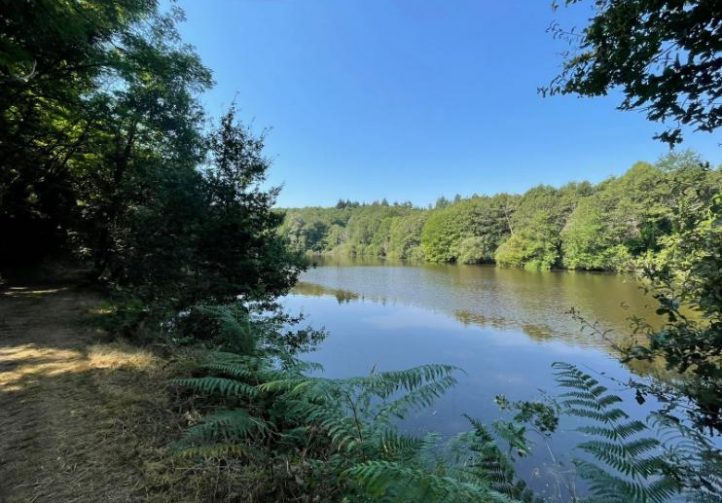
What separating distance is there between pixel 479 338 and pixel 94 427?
1010 centimetres

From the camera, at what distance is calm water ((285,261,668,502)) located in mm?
6152

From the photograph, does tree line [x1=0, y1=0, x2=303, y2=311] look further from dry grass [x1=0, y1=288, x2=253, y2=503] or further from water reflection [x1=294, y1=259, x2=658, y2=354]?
water reflection [x1=294, y1=259, x2=658, y2=354]

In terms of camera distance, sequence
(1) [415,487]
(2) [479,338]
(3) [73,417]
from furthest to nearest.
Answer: (2) [479,338], (3) [73,417], (1) [415,487]

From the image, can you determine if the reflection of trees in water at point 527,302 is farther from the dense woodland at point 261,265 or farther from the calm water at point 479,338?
the dense woodland at point 261,265

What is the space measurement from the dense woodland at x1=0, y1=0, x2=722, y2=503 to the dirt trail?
21 cm

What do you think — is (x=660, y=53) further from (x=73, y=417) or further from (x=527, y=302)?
(x=527, y=302)

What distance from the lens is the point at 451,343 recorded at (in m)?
10.1

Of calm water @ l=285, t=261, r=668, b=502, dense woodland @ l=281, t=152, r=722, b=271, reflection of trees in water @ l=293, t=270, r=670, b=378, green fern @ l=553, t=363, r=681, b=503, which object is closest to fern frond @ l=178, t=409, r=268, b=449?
green fern @ l=553, t=363, r=681, b=503

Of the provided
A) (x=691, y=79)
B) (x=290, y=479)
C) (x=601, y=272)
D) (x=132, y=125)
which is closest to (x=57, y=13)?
(x=132, y=125)

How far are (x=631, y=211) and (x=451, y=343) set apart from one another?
23352 millimetres

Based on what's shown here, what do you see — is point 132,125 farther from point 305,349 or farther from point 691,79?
point 691,79

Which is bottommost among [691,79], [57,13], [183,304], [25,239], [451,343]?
[451,343]

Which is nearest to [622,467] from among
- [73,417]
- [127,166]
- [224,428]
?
[224,428]

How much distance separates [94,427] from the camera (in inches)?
93.5
